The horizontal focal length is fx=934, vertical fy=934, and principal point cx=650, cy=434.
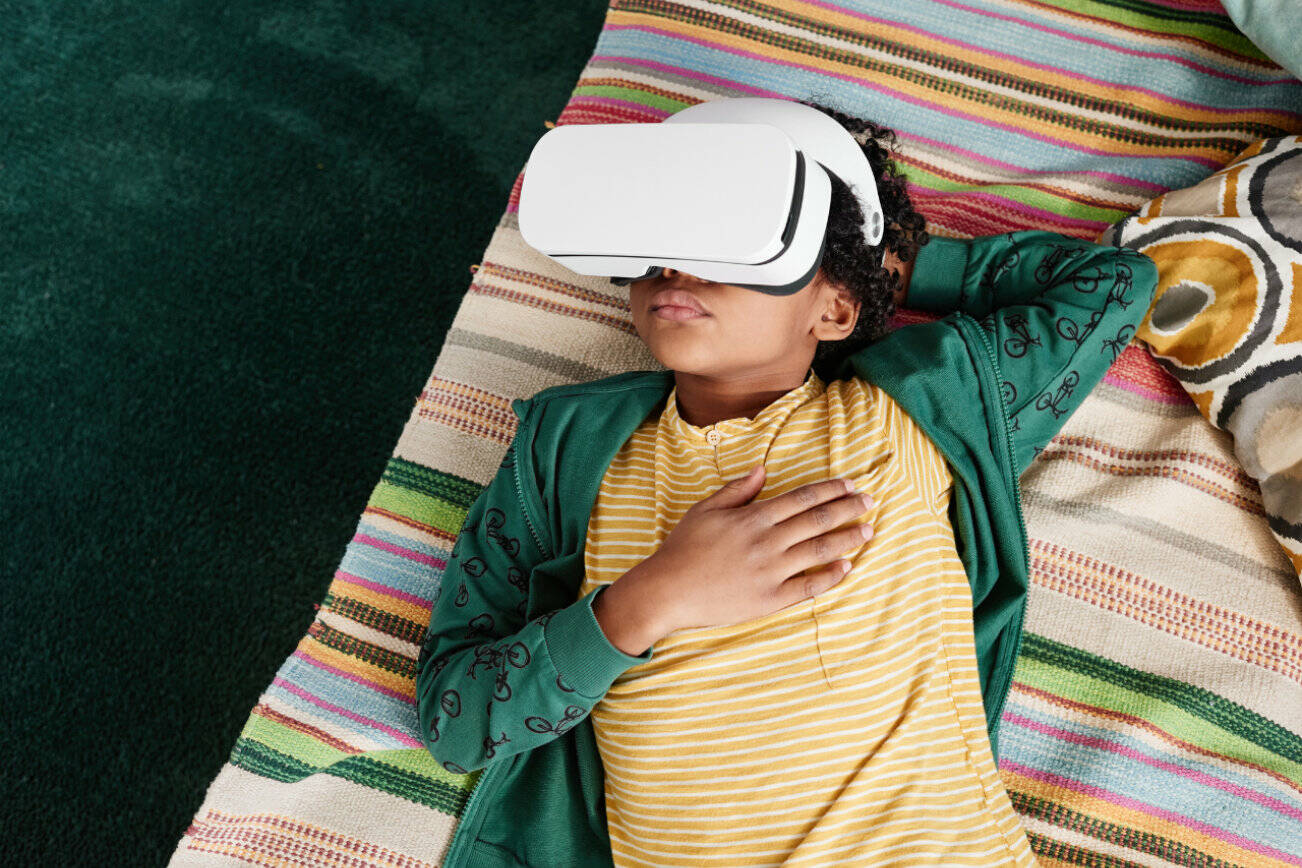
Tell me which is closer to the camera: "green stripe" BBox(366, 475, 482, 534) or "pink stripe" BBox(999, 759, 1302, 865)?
"pink stripe" BBox(999, 759, 1302, 865)

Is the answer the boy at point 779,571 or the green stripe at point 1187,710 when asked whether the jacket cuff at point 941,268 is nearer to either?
the boy at point 779,571

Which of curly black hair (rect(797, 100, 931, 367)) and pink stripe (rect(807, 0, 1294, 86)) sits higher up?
pink stripe (rect(807, 0, 1294, 86))

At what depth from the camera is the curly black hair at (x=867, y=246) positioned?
85 centimetres

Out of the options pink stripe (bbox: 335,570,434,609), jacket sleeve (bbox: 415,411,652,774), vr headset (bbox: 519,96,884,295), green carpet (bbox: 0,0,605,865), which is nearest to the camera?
vr headset (bbox: 519,96,884,295)

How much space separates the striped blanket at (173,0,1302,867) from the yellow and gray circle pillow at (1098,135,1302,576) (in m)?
0.05

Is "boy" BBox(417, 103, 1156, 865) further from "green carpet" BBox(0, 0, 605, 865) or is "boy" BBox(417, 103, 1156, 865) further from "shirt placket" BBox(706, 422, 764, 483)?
"green carpet" BBox(0, 0, 605, 865)

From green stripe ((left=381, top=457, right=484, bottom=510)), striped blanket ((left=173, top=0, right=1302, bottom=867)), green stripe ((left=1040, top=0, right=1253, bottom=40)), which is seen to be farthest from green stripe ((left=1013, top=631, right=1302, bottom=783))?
green stripe ((left=1040, top=0, right=1253, bottom=40))

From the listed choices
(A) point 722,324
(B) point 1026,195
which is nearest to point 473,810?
(A) point 722,324

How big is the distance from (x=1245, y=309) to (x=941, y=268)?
302mm

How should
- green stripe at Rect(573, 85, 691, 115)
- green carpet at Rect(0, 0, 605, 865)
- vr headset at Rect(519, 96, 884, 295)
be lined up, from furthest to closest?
1. green carpet at Rect(0, 0, 605, 865)
2. green stripe at Rect(573, 85, 691, 115)
3. vr headset at Rect(519, 96, 884, 295)

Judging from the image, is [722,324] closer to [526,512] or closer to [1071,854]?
[526,512]

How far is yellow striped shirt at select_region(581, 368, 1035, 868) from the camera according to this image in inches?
31.5

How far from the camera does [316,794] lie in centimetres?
98

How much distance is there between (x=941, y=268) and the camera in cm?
101
